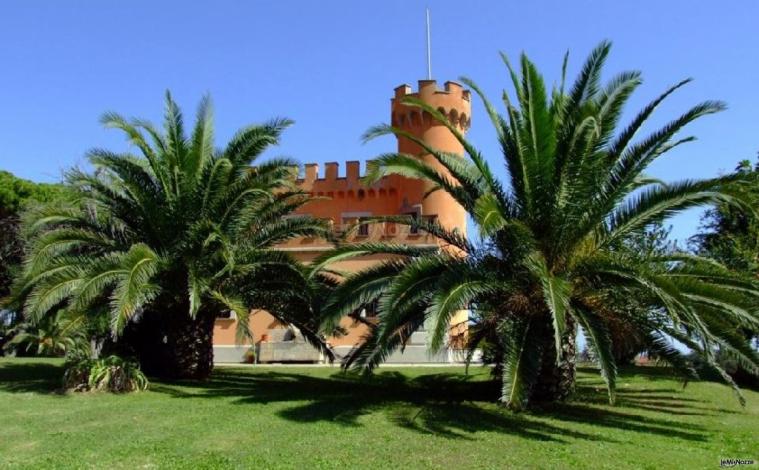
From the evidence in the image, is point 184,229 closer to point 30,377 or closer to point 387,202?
point 30,377

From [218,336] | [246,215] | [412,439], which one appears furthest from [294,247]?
[412,439]

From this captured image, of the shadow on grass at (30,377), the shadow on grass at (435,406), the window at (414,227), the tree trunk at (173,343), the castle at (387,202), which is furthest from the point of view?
the castle at (387,202)

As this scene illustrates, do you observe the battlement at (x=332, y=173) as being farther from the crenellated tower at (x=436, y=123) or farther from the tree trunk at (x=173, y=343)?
the tree trunk at (x=173, y=343)

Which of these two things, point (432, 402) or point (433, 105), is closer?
point (432, 402)

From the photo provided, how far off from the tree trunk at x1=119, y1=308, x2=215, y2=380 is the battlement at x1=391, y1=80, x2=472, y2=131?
52.5 ft

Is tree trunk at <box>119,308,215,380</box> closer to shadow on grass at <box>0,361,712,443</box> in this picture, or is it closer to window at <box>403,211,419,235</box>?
shadow on grass at <box>0,361,712,443</box>

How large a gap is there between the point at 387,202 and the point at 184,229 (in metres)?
17.2

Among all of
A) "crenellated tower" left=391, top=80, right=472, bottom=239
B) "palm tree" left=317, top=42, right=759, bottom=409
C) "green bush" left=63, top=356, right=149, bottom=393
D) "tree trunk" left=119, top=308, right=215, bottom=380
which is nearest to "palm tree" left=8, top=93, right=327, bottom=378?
"tree trunk" left=119, top=308, right=215, bottom=380

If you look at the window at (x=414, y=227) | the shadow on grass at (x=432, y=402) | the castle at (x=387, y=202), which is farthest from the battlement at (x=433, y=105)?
the shadow on grass at (x=432, y=402)

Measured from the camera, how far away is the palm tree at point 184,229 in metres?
12.7

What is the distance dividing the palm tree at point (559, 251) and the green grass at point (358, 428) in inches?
37.0

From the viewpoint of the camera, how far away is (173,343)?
46.5 feet

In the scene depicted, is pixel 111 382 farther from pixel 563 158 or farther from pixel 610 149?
pixel 610 149

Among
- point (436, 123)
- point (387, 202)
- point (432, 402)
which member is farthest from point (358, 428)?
point (387, 202)
